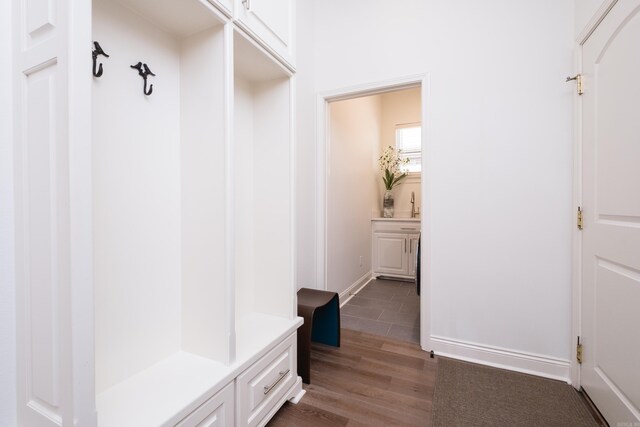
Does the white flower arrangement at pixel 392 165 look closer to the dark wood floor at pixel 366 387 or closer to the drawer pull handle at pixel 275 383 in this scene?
the dark wood floor at pixel 366 387

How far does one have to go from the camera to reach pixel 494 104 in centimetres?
191

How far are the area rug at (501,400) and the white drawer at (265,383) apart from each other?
79cm

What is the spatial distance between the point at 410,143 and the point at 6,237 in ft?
15.1

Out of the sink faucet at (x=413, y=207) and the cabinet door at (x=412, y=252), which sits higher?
the sink faucet at (x=413, y=207)

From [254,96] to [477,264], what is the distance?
6.21 ft

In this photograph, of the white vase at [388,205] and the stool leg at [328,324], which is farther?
the white vase at [388,205]

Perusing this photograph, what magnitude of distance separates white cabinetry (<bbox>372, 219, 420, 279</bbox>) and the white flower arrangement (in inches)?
26.8

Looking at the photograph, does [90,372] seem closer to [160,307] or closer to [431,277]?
[160,307]

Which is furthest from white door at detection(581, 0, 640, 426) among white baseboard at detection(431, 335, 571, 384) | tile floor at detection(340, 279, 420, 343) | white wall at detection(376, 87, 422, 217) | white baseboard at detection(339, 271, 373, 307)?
white wall at detection(376, 87, 422, 217)

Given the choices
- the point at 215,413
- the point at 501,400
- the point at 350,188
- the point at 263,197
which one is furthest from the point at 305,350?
the point at 350,188

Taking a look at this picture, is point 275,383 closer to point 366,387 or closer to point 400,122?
point 366,387

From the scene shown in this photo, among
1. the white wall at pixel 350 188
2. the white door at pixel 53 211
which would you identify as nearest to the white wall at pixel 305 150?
the white wall at pixel 350 188

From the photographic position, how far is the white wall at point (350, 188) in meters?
2.83

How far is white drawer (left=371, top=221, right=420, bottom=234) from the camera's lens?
12.9 feet
